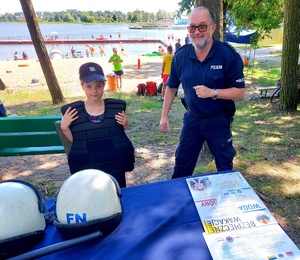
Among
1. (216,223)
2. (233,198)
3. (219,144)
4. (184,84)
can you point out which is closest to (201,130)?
(219,144)

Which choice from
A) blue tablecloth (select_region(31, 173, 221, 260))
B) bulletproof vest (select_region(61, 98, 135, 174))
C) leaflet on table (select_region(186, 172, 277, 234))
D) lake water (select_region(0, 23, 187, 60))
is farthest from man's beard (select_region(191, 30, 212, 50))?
lake water (select_region(0, 23, 187, 60))

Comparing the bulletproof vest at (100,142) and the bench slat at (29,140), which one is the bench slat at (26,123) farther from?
the bulletproof vest at (100,142)

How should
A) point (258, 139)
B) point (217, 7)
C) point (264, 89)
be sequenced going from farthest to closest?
point (264, 89) < point (258, 139) < point (217, 7)

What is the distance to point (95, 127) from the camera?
2049 mm

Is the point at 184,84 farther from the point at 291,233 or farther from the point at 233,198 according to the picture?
the point at 291,233

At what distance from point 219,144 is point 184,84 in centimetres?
66

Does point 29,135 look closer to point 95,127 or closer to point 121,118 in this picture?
point 95,127

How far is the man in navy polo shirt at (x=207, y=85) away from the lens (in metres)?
2.30

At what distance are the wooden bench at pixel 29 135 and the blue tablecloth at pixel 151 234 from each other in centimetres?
142

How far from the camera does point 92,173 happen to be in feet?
4.66

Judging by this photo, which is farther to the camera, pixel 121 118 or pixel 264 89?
pixel 264 89

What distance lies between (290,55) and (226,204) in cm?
581

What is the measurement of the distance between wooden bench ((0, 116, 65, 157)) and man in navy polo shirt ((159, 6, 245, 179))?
4.71ft

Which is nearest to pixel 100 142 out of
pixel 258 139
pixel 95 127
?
pixel 95 127
